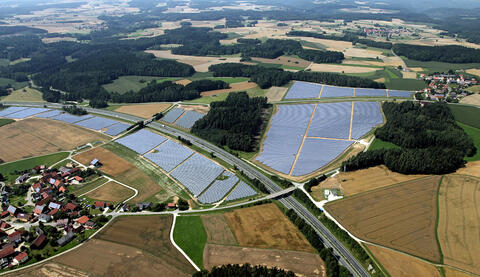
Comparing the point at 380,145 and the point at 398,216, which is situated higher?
the point at 380,145

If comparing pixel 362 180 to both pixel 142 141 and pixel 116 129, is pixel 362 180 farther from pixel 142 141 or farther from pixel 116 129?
pixel 116 129

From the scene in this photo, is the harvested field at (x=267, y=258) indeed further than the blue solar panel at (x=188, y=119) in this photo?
No

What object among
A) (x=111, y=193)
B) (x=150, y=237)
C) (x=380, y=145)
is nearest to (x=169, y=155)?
(x=111, y=193)

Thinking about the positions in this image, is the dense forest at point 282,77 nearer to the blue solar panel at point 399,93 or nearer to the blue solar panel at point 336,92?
the blue solar panel at point 336,92

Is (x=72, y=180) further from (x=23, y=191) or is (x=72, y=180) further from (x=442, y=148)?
(x=442, y=148)

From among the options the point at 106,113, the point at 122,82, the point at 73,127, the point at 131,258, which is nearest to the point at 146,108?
the point at 106,113

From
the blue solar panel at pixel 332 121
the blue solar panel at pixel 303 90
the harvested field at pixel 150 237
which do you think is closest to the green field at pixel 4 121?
the harvested field at pixel 150 237

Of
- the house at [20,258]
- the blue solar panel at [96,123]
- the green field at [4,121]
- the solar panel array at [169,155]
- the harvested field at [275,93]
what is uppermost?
the harvested field at [275,93]

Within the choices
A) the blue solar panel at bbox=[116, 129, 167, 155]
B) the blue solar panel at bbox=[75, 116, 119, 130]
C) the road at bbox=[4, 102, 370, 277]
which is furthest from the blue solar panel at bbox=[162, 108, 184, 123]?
the blue solar panel at bbox=[75, 116, 119, 130]
